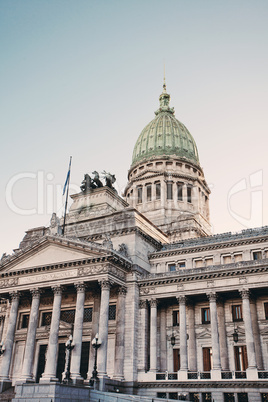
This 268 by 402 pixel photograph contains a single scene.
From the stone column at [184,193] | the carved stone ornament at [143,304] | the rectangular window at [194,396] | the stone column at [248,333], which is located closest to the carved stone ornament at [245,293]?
the stone column at [248,333]

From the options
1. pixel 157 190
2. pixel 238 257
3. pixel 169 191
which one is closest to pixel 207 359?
pixel 238 257

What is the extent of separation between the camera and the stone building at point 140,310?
131ft

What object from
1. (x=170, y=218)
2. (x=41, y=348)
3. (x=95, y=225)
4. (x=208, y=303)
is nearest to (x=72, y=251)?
(x=95, y=225)

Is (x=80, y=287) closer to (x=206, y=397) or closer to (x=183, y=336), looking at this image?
(x=183, y=336)

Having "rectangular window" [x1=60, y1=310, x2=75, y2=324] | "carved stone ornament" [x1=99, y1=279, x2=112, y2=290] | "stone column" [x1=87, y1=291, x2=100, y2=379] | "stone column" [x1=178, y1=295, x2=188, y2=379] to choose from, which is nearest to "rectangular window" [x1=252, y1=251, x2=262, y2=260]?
"stone column" [x1=178, y1=295, x2=188, y2=379]

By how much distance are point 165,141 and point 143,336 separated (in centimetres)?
4541

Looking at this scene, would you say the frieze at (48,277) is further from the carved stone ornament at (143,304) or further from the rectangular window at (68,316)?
the carved stone ornament at (143,304)

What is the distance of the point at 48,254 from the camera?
46656 millimetres

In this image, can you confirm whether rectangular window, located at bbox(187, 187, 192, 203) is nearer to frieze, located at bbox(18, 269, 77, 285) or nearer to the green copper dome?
the green copper dome

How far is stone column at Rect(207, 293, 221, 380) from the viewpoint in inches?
1534

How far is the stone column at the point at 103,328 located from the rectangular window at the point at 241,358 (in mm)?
12633

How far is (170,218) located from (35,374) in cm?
3432

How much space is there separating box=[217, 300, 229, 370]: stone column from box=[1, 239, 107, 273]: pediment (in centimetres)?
1355

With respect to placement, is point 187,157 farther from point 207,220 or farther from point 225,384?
point 225,384
